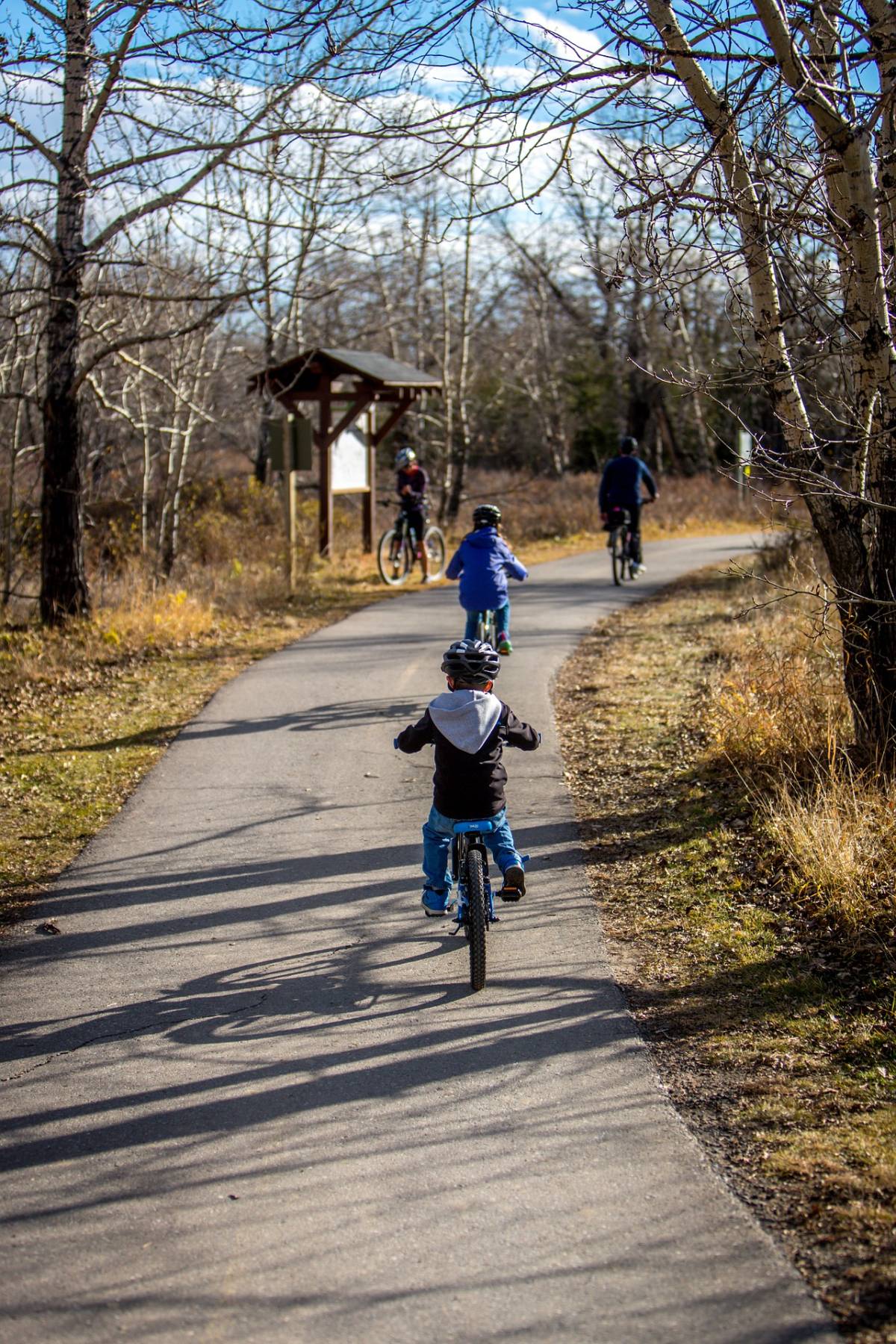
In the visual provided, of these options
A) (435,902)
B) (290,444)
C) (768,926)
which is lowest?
(768,926)

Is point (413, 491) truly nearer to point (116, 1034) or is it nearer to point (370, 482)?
point (370, 482)

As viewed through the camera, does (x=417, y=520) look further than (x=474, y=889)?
Yes

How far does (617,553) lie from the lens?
19.5 metres

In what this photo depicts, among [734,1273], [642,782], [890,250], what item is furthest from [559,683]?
[734,1273]

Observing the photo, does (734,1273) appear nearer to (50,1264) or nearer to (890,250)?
(50,1264)

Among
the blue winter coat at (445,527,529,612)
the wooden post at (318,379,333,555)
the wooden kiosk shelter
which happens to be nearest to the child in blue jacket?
the blue winter coat at (445,527,529,612)

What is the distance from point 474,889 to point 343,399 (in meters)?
16.7

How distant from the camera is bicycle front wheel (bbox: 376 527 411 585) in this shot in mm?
19031

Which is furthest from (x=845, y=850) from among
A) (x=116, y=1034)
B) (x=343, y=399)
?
(x=343, y=399)

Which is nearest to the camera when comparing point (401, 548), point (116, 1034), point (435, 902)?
point (116, 1034)

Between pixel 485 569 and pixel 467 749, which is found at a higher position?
pixel 485 569

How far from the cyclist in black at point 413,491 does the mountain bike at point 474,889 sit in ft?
41.6

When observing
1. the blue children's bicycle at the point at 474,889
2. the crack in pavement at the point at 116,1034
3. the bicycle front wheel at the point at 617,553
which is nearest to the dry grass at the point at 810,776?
the blue children's bicycle at the point at 474,889

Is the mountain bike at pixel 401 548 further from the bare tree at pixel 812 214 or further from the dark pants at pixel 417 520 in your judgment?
the bare tree at pixel 812 214
